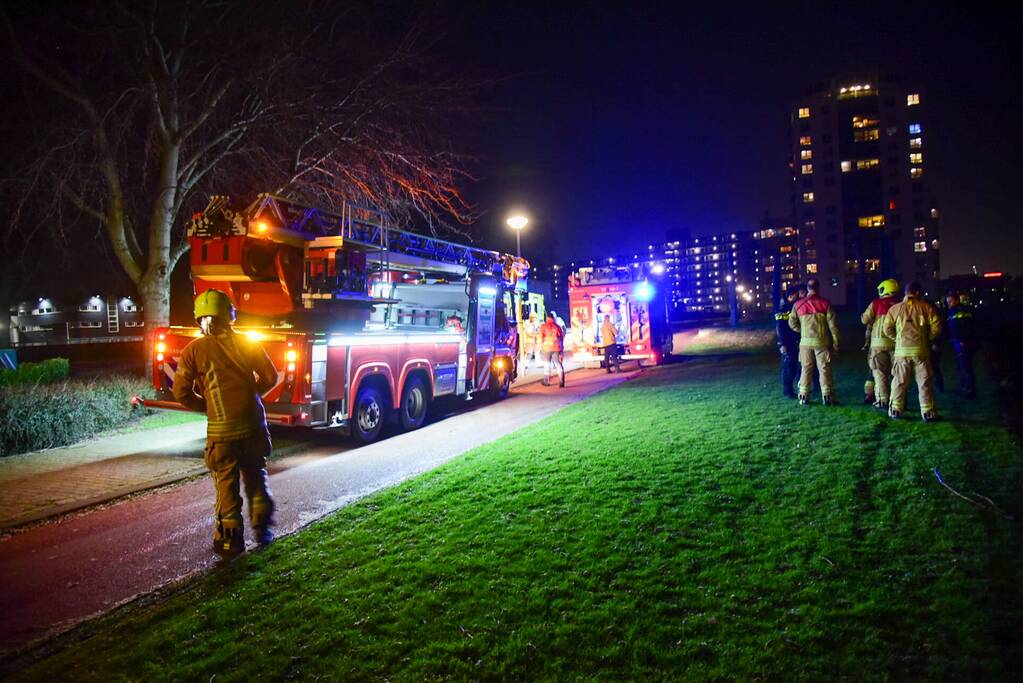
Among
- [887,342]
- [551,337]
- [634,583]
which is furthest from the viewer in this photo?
[551,337]

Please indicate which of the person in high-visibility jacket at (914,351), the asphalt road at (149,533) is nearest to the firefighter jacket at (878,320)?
the person in high-visibility jacket at (914,351)

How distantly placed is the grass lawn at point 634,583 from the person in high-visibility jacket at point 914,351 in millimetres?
1356

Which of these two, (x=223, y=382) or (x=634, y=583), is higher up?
(x=223, y=382)

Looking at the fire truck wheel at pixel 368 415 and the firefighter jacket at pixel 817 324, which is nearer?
the firefighter jacket at pixel 817 324

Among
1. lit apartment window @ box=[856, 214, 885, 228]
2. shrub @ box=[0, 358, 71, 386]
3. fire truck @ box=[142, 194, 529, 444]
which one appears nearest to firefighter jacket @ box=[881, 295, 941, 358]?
fire truck @ box=[142, 194, 529, 444]

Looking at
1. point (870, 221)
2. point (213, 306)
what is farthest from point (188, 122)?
point (870, 221)

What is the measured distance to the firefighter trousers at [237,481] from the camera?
518 cm

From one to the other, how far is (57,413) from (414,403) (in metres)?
5.69

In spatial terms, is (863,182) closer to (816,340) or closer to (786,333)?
(786,333)

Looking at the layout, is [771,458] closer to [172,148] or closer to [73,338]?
[172,148]

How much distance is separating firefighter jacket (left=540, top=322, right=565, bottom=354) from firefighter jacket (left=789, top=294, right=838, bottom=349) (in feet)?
24.1

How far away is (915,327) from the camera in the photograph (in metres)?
8.42

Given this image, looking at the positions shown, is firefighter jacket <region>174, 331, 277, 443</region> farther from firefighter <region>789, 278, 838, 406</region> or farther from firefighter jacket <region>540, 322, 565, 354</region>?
firefighter jacket <region>540, 322, 565, 354</region>

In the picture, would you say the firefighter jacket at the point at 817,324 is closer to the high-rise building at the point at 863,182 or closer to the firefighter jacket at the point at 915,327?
the firefighter jacket at the point at 915,327
